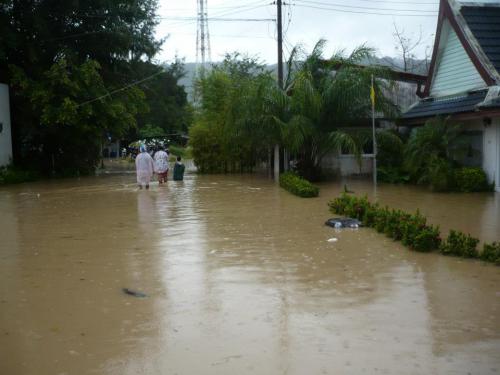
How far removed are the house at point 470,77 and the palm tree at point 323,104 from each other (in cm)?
182

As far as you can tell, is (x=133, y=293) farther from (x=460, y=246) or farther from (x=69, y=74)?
(x=69, y=74)

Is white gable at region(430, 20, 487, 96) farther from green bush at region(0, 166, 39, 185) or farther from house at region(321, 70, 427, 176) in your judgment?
green bush at region(0, 166, 39, 185)

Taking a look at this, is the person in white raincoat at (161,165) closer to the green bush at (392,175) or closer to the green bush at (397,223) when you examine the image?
the green bush at (392,175)

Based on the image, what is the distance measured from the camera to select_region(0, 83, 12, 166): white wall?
25094 millimetres

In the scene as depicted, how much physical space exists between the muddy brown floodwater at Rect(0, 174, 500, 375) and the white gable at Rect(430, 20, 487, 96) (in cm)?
687

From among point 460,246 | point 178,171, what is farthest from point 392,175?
point 460,246

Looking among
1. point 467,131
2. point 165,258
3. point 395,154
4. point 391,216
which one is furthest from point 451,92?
point 165,258

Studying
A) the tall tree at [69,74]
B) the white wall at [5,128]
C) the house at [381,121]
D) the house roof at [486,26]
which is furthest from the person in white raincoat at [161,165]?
the house roof at [486,26]

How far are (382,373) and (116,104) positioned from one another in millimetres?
24033

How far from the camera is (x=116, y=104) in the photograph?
26578mm

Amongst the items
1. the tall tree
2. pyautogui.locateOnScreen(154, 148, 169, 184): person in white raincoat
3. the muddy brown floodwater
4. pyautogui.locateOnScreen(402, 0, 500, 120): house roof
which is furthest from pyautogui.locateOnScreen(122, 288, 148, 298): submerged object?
the tall tree

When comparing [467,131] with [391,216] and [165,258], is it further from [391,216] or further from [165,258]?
[165,258]

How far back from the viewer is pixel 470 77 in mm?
17531

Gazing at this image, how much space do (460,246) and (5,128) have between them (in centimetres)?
2271
